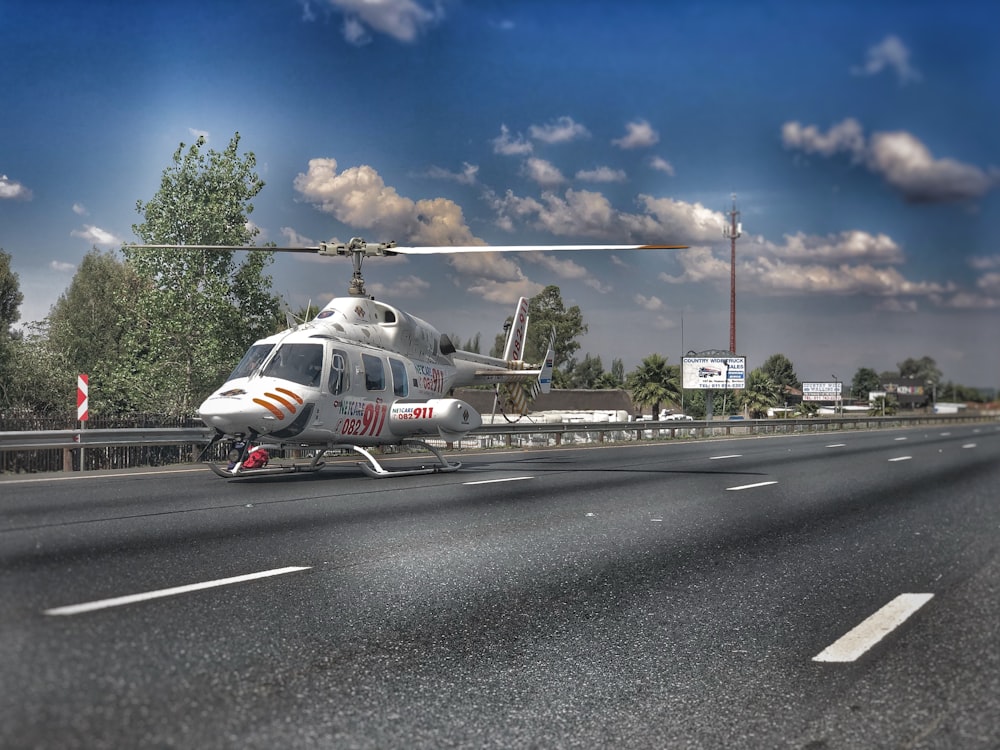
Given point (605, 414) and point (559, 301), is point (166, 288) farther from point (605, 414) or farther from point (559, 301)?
point (559, 301)

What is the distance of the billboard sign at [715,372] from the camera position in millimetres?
55125

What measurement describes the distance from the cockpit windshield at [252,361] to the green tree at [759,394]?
4853cm

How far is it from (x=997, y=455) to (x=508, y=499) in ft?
68.4

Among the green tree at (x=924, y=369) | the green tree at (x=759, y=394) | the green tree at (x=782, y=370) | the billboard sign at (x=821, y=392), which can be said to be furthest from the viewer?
the green tree at (x=759, y=394)

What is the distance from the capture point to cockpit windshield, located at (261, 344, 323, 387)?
12.6 meters

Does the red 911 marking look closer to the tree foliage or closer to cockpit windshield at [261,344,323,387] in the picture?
cockpit windshield at [261,344,323,387]

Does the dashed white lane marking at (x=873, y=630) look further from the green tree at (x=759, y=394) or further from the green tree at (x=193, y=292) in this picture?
the green tree at (x=759, y=394)

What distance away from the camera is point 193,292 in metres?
33.2

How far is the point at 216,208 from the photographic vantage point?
3425 centimetres

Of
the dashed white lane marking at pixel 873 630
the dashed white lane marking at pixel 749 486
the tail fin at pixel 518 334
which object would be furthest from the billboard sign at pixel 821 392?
the dashed white lane marking at pixel 873 630

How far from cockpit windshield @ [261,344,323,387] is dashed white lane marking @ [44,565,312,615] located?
680cm

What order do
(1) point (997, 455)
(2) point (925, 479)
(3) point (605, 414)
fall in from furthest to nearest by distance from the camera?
(3) point (605, 414)
(1) point (997, 455)
(2) point (925, 479)

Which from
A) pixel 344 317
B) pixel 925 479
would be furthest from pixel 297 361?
pixel 925 479

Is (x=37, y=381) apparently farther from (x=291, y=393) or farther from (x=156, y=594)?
(x=156, y=594)
